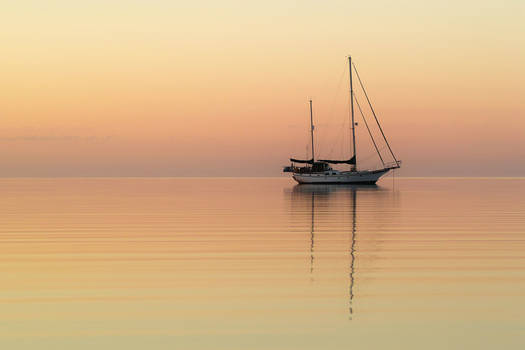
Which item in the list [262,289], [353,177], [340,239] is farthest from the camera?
[353,177]

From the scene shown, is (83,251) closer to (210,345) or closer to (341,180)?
(210,345)

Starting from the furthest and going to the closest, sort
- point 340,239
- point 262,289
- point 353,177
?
→ point 353,177 < point 340,239 < point 262,289

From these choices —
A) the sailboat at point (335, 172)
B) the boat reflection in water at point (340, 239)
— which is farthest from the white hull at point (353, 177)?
the boat reflection in water at point (340, 239)

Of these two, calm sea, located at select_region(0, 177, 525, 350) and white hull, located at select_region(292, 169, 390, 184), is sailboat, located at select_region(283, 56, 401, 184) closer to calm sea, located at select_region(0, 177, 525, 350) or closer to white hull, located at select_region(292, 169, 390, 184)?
white hull, located at select_region(292, 169, 390, 184)

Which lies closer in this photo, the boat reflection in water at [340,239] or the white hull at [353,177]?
the boat reflection in water at [340,239]

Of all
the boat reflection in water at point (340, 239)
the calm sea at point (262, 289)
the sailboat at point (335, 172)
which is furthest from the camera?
the sailboat at point (335, 172)

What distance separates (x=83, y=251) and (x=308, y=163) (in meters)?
99.7

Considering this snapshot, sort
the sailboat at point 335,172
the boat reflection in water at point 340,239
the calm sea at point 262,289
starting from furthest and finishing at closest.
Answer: the sailboat at point 335,172 < the boat reflection in water at point 340,239 < the calm sea at point 262,289

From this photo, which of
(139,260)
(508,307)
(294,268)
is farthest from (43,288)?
(508,307)

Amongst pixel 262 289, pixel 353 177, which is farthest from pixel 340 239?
pixel 353 177

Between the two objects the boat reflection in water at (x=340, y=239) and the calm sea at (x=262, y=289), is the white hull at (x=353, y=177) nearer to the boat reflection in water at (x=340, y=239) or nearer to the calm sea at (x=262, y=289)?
the boat reflection in water at (x=340, y=239)

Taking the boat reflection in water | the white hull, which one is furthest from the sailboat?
the boat reflection in water

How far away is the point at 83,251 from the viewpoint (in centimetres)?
2309

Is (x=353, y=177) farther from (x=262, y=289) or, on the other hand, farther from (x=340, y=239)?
(x=262, y=289)
